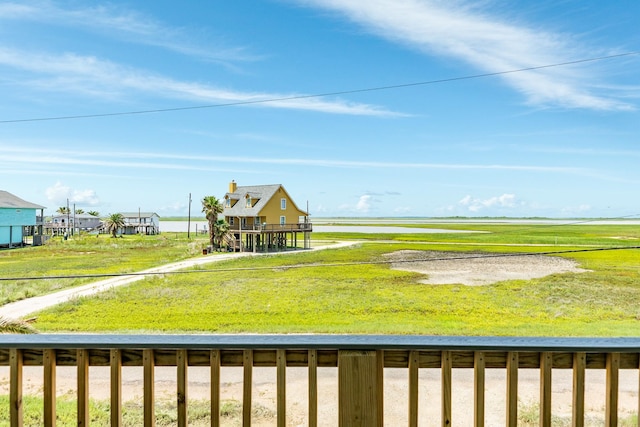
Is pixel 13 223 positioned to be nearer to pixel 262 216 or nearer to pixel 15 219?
pixel 15 219

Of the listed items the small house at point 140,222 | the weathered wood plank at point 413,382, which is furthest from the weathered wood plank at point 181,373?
the small house at point 140,222

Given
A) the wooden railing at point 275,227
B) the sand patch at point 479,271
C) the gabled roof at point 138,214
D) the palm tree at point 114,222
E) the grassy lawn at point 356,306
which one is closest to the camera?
the grassy lawn at point 356,306

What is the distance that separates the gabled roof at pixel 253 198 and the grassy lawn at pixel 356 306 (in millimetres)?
15977

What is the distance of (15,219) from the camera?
33531 millimetres

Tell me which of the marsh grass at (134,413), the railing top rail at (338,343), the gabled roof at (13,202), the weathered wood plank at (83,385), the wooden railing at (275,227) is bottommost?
the marsh grass at (134,413)

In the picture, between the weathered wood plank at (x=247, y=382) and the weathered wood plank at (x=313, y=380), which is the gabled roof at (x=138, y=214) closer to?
the weathered wood plank at (x=247, y=382)

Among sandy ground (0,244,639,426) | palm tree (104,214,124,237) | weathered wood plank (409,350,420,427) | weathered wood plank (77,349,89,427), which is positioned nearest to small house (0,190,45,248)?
palm tree (104,214,124,237)

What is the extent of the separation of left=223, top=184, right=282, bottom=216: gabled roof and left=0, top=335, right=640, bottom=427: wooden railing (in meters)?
30.7

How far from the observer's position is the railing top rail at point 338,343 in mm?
1463

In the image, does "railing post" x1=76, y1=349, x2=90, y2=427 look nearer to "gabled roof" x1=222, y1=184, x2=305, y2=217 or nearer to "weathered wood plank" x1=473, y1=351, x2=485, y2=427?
"weathered wood plank" x1=473, y1=351, x2=485, y2=427

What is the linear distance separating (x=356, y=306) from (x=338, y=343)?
944cm

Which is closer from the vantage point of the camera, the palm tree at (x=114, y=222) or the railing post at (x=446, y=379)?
the railing post at (x=446, y=379)

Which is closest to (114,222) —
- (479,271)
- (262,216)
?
(262,216)

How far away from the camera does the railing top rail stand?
57.6 inches
